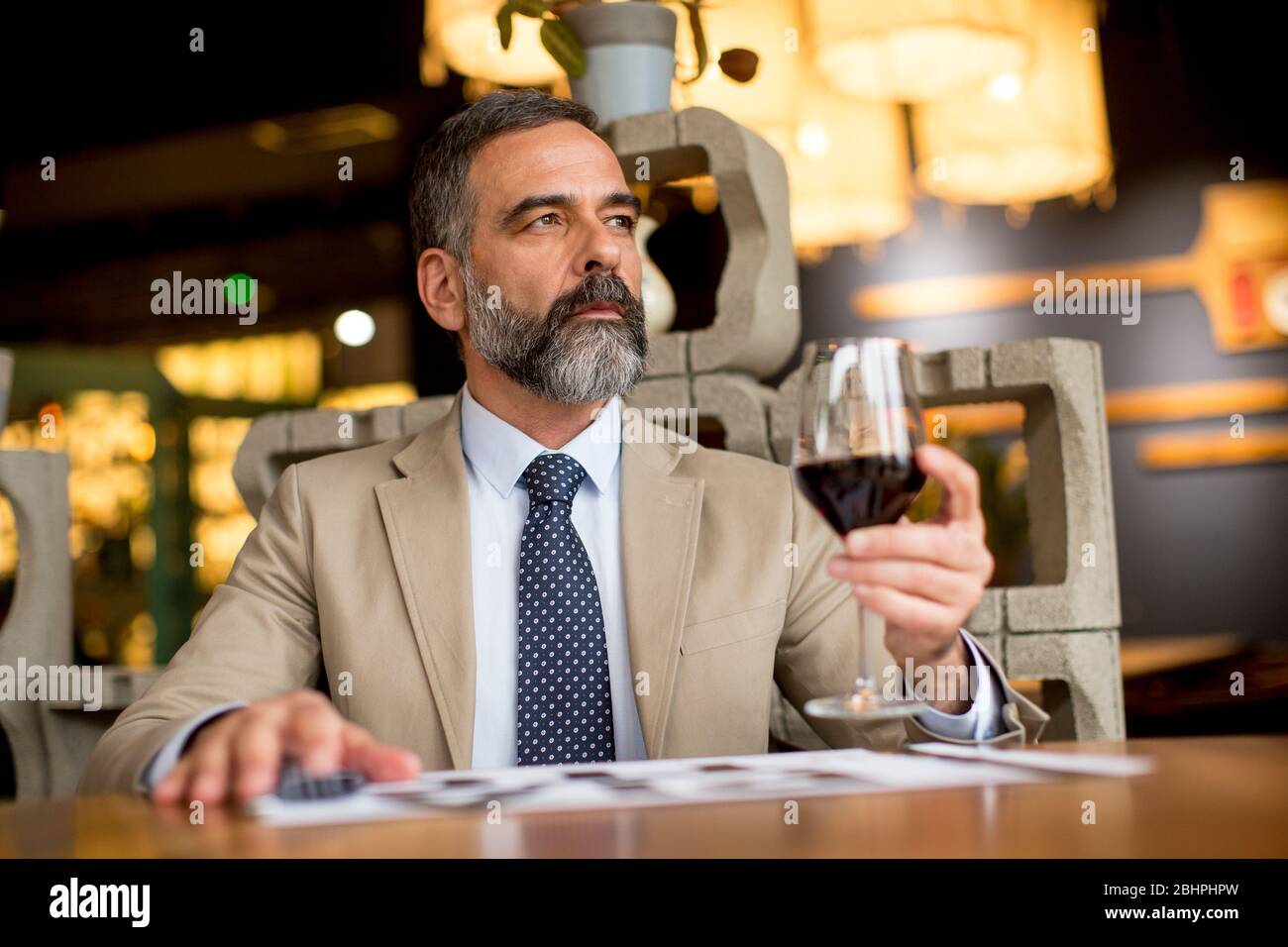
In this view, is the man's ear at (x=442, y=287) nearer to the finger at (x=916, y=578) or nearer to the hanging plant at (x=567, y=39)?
the hanging plant at (x=567, y=39)

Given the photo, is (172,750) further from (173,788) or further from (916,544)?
(916,544)

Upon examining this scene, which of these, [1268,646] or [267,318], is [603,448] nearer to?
[1268,646]

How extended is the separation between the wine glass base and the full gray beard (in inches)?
36.3

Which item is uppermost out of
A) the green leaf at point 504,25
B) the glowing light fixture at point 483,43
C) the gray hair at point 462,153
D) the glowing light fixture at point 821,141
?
the glowing light fixture at point 821,141

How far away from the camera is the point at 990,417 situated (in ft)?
20.0

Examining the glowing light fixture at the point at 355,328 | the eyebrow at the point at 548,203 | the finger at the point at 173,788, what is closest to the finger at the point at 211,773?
the finger at the point at 173,788

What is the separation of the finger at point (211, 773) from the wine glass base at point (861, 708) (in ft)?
1.35

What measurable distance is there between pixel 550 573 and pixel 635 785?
2.48ft

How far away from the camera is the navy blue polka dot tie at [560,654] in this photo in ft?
5.30

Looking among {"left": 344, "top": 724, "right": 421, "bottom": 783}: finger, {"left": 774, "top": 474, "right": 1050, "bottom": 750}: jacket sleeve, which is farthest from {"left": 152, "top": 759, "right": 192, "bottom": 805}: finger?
{"left": 774, "top": 474, "right": 1050, "bottom": 750}: jacket sleeve

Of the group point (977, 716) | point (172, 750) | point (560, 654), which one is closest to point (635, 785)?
point (172, 750)

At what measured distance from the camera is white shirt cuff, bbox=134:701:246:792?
1.07 metres

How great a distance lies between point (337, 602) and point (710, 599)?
0.48 meters

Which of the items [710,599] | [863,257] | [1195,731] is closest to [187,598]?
[710,599]
